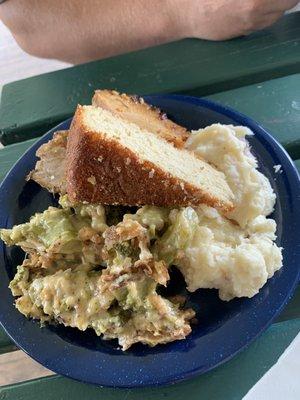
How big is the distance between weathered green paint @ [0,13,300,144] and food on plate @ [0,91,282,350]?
0.36 m

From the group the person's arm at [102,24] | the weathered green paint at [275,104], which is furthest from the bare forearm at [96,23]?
the weathered green paint at [275,104]

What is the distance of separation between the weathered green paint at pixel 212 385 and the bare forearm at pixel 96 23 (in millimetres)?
1111

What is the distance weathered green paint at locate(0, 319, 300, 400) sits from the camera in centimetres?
112

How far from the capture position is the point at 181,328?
3.57ft

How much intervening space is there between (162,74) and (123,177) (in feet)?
2.03

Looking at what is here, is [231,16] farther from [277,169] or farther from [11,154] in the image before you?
[11,154]

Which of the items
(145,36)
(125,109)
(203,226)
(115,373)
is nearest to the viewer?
(115,373)

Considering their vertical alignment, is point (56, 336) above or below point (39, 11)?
below

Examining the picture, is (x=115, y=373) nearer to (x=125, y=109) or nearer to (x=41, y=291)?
(x=41, y=291)

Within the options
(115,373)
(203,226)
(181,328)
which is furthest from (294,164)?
(115,373)

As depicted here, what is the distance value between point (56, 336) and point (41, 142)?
61cm

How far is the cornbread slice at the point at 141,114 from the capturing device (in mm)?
1438

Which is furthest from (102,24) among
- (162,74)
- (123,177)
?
(123,177)

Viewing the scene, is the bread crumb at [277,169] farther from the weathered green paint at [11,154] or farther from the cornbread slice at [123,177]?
the weathered green paint at [11,154]
